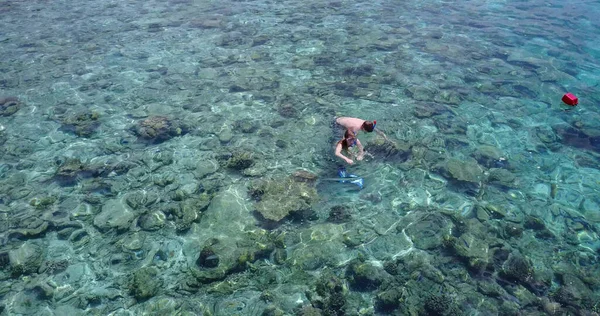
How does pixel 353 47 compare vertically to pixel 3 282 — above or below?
above

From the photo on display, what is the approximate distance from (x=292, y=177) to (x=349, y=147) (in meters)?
2.03

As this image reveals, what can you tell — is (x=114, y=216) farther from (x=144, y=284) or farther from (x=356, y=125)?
(x=356, y=125)

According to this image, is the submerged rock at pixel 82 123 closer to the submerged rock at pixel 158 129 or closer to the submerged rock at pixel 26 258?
the submerged rock at pixel 158 129

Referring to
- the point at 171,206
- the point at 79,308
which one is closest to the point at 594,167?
the point at 171,206

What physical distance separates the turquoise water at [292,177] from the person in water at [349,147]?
35cm

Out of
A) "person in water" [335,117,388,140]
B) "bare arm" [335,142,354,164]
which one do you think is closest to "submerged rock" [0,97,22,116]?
"person in water" [335,117,388,140]

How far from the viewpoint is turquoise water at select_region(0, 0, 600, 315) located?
27.2ft

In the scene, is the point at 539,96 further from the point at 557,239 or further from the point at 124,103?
the point at 124,103

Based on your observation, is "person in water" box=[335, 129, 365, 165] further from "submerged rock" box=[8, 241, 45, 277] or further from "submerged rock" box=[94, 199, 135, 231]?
"submerged rock" box=[8, 241, 45, 277]

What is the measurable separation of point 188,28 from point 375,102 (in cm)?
1317

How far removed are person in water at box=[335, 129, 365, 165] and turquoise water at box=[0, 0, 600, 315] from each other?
0.35 meters

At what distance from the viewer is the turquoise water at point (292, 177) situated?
8289 millimetres

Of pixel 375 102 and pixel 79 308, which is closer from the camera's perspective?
pixel 79 308

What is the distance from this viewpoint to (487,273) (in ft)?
28.4
